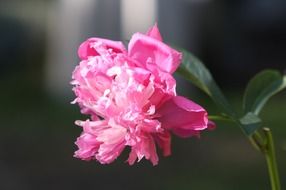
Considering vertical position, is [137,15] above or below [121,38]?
above

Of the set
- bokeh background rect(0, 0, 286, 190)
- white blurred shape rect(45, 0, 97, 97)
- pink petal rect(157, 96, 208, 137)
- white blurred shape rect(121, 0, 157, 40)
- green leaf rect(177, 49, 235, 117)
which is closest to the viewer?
pink petal rect(157, 96, 208, 137)

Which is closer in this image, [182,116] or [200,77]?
[182,116]

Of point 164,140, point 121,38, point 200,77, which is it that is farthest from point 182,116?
point 121,38

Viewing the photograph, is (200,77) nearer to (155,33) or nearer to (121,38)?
(155,33)

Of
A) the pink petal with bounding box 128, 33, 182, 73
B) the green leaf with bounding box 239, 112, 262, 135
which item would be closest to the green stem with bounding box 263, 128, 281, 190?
the green leaf with bounding box 239, 112, 262, 135

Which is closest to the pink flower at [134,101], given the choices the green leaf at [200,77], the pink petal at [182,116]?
the pink petal at [182,116]

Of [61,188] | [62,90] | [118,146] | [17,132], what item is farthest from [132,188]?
[118,146]

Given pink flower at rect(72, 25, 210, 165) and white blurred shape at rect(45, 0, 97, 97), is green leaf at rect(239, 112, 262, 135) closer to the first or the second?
pink flower at rect(72, 25, 210, 165)
